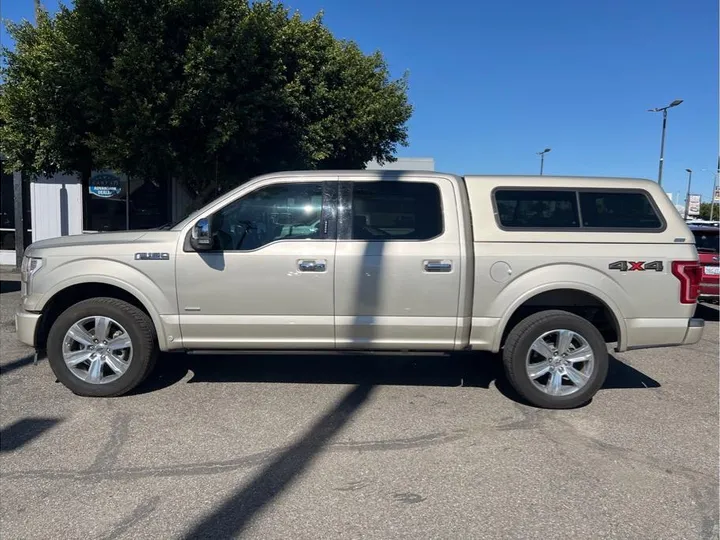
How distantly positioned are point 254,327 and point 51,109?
A: 7.18 meters

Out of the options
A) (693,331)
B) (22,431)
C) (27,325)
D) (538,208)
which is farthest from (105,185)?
(693,331)

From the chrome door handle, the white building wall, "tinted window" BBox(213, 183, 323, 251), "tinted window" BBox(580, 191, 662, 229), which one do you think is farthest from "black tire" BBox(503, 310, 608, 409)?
the white building wall

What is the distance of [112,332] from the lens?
195 inches

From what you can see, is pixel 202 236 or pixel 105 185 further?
pixel 105 185

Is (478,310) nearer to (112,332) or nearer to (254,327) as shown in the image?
(254,327)

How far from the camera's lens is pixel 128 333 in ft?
15.9

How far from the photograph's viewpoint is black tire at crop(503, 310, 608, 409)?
4797mm

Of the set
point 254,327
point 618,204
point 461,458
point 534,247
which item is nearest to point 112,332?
point 254,327

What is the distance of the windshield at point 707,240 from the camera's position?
939 cm

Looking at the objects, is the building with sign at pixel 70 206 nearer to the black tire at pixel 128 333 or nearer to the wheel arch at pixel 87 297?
the wheel arch at pixel 87 297

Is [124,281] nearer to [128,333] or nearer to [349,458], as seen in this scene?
[128,333]

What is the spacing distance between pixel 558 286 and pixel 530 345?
0.55 m

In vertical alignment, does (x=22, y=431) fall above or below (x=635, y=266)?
below

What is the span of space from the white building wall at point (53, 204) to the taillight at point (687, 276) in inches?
554
